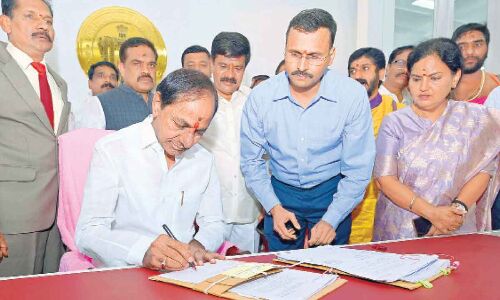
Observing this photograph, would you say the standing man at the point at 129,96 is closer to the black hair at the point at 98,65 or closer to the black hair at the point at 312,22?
the black hair at the point at 312,22

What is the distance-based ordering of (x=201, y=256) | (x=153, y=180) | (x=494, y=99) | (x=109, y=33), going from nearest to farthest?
(x=201, y=256) < (x=153, y=180) < (x=494, y=99) < (x=109, y=33)

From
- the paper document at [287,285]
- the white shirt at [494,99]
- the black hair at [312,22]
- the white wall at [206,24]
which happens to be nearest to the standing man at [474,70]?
the white shirt at [494,99]

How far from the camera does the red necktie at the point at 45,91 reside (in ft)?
7.64

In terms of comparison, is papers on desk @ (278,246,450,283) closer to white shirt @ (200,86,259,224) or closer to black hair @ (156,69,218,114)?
black hair @ (156,69,218,114)

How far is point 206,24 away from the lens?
16.8 ft

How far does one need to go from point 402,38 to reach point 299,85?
16.4 ft

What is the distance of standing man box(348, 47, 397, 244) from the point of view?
2.81m

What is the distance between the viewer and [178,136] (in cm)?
171

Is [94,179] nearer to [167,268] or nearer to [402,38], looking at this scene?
[167,268]

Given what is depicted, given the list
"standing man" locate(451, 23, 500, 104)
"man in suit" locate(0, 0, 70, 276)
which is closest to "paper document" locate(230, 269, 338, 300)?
"man in suit" locate(0, 0, 70, 276)

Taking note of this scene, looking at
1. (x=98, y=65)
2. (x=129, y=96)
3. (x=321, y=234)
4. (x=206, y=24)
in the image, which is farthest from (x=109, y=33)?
(x=321, y=234)

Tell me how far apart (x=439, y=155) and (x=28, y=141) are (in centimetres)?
179

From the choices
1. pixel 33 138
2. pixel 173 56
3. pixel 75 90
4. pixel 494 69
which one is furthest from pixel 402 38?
pixel 33 138

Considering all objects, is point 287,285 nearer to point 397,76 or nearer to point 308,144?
point 308,144
